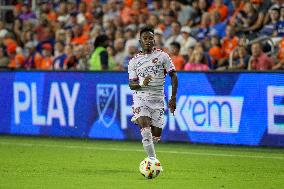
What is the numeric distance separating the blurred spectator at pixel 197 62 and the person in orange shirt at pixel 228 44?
499 mm

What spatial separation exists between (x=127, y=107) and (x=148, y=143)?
637 centimetres

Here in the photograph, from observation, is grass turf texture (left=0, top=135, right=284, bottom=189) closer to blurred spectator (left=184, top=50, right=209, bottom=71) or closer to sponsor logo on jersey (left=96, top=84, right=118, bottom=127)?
sponsor logo on jersey (left=96, top=84, right=118, bottom=127)

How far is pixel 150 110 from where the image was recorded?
1256 cm

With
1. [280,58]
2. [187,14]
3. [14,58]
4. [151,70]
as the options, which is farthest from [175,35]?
[151,70]

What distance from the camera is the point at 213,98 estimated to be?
17219mm

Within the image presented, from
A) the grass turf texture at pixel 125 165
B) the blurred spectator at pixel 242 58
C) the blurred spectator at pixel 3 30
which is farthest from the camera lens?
the blurred spectator at pixel 3 30

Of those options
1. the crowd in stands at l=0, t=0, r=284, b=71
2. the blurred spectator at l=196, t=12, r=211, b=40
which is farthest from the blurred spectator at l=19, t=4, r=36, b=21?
the blurred spectator at l=196, t=12, r=211, b=40

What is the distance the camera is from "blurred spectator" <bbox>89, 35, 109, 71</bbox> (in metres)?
19.7

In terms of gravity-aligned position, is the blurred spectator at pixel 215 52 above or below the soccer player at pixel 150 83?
below

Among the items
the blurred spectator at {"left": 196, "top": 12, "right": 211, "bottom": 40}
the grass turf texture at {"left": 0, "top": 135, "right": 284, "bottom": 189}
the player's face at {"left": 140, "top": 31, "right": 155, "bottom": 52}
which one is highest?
the player's face at {"left": 140, "top": 31, "right": 155, "bottom": 52}

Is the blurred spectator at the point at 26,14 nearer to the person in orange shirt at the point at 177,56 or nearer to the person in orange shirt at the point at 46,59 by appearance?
the person in orange shirt at the point at 46,59

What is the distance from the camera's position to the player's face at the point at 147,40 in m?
12.3

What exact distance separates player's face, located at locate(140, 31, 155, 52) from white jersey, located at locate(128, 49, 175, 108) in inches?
7.0

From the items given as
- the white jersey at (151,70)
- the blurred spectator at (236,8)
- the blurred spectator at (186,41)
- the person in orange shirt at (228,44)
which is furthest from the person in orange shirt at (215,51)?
the white jersey at (151,70)
